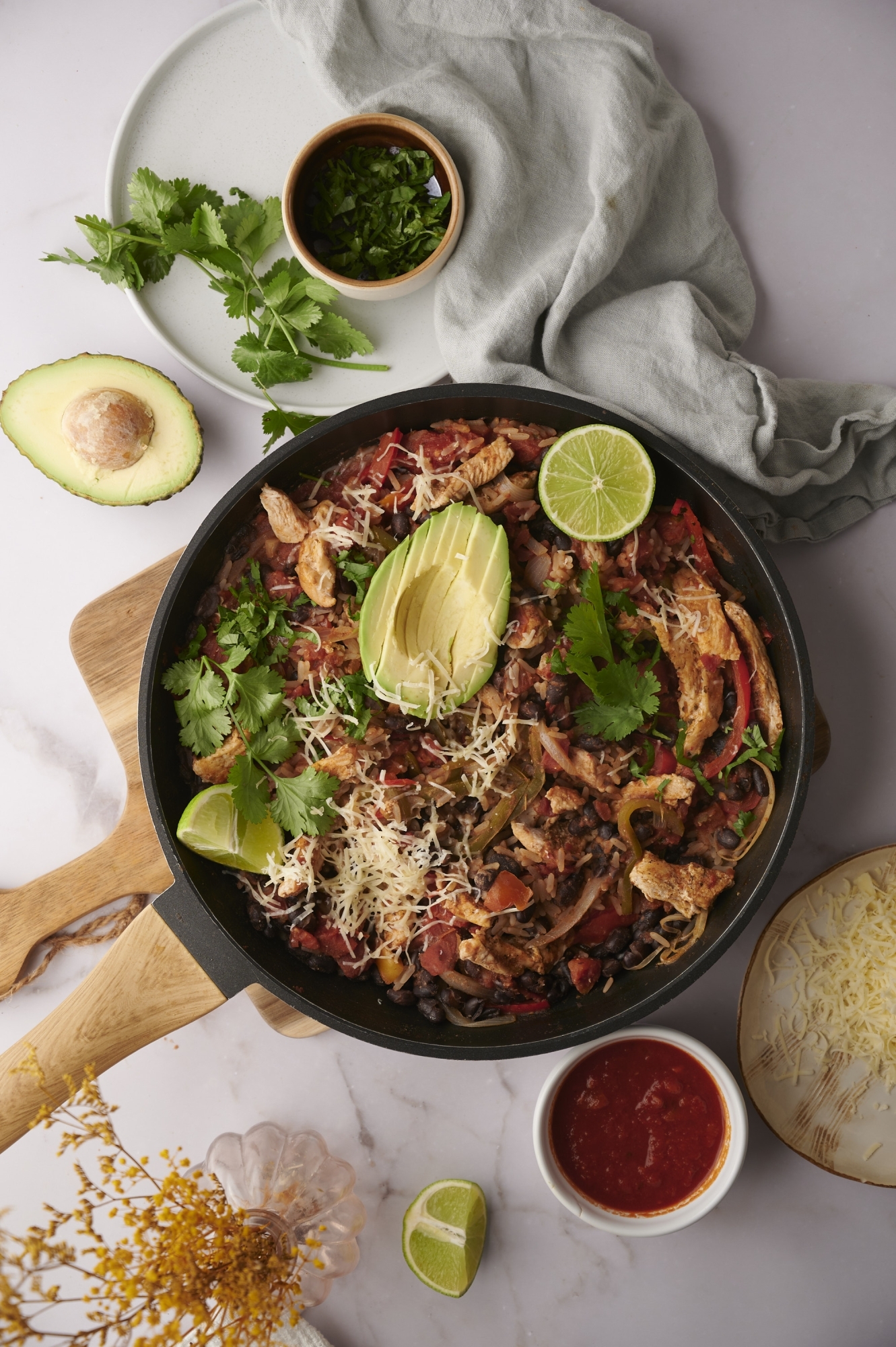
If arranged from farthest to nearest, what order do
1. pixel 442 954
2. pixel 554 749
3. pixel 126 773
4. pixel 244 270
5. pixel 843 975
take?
pixel 126 773, pixel 244 270, pixel 843 975, pixel 442 954, pixel 554 749

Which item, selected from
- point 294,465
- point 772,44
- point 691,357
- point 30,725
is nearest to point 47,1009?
point 30,725

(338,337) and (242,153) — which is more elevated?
(242,153)

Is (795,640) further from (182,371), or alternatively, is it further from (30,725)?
(30,725)

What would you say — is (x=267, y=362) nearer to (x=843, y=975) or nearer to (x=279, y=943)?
(x=279, y=943)

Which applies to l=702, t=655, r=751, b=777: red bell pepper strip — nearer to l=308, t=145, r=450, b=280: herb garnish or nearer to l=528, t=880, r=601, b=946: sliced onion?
l=528, t=880, r=601, b=946: sliced onion

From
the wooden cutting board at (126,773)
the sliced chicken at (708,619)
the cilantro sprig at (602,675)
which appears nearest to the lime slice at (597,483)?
the cilantro sprig at (602,675)

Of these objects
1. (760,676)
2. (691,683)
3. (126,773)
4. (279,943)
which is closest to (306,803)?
(279,943)

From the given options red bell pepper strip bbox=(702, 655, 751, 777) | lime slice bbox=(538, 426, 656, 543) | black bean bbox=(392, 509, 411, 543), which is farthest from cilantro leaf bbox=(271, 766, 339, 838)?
red bell pepper strip bbox=(702, 655, 751, 777)

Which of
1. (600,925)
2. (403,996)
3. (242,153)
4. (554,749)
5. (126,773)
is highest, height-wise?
(242,153)

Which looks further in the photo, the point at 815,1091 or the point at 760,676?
the point at 815,1091
